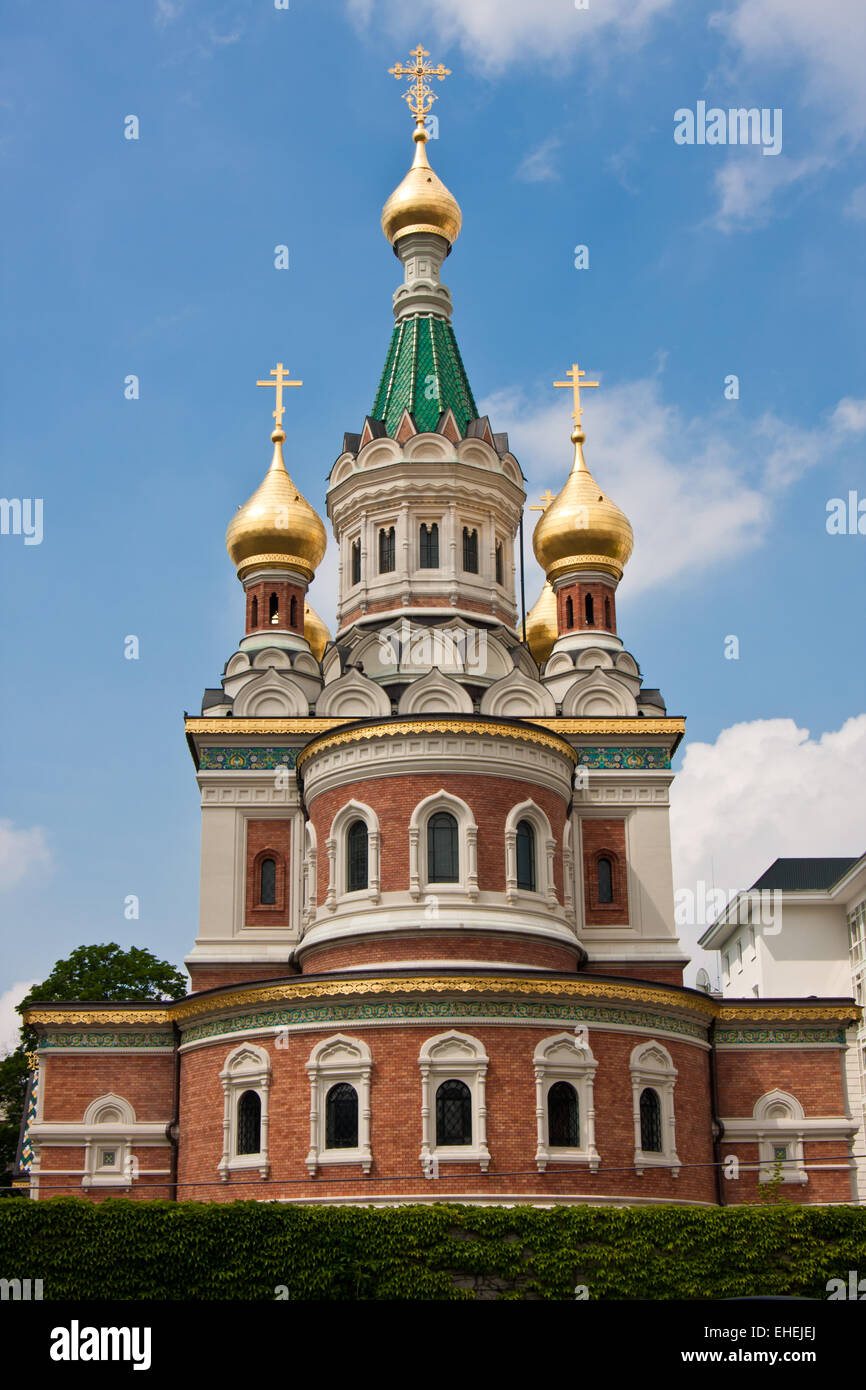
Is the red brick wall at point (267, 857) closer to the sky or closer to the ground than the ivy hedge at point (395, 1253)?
closer to the sky

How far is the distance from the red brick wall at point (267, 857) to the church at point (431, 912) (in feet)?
0.17

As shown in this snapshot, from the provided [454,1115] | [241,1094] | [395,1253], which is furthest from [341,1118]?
[395,1253]

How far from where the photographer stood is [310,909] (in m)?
27.9


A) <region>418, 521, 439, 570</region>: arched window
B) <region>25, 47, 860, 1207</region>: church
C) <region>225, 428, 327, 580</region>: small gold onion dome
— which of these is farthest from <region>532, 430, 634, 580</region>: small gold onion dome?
<region>225, 428, 327, 580</region>: small gold onion dome

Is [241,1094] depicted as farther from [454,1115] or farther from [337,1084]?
[454,1115]

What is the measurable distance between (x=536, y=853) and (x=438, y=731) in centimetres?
275

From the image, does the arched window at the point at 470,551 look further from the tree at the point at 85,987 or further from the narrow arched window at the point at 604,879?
the tree at the point at 85,987

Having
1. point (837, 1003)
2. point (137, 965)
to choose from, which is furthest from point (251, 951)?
point (137, 965)

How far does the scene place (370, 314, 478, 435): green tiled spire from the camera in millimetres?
34438

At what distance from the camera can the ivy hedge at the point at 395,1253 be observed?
19.5m

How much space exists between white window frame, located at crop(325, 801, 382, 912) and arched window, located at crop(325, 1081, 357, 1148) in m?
3.69

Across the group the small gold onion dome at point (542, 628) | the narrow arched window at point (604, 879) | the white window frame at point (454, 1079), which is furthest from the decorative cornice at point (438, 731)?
the small gold onion dome at point (542, 628)

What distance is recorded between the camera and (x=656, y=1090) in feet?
82.1

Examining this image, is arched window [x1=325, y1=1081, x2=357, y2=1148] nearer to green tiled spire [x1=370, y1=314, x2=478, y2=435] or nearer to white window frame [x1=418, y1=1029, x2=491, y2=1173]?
white window frame [x1=418, y1=1029, x2=491, y2=1173]
